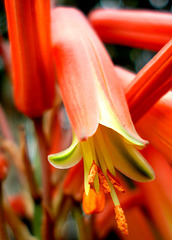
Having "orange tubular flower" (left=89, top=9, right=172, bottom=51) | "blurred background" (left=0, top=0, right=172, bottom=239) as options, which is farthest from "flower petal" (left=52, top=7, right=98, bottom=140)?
"blurred background" (left=0, top=0, right=172, bottom=239)

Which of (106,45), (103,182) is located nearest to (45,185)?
(103,182)

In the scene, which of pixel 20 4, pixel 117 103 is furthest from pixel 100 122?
pixel 20 4

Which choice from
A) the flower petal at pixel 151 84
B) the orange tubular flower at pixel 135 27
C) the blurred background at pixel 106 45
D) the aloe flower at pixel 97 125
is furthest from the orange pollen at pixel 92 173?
the blurred background at pixel 106 45

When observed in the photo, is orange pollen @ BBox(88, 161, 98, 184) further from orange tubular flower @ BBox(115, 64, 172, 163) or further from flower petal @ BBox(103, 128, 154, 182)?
orange tubular flower @ BBox(115, 64, 172, 163)

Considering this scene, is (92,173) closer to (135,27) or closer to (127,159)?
(127,159)

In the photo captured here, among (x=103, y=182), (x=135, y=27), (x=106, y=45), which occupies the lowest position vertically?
(x=106, y=45)

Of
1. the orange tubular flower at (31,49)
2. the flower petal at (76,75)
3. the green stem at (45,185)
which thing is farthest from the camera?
the green stem at (45,185)

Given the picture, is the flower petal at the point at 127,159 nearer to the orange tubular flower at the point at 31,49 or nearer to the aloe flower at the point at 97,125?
the aloe flower at the point at 97,125

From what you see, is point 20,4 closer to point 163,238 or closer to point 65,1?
point 163,238
